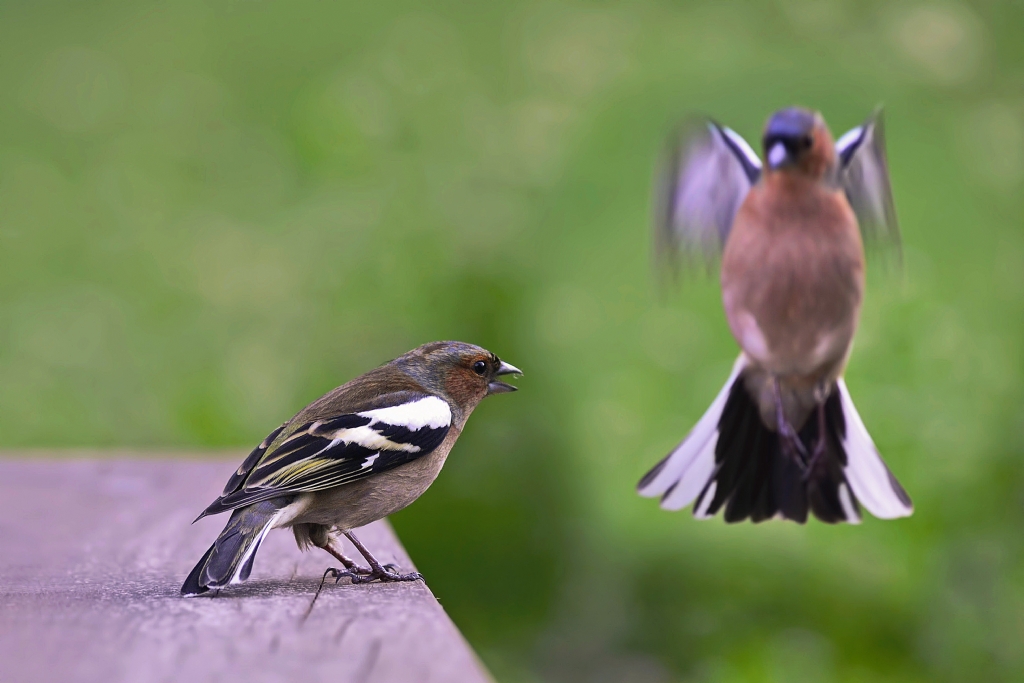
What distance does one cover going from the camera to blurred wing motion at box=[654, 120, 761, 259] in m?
1.36

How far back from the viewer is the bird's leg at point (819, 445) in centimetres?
133

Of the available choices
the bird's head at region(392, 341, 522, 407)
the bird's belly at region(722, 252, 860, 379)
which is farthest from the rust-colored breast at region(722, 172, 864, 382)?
the bird's head at region(392, 341, 522, 407)

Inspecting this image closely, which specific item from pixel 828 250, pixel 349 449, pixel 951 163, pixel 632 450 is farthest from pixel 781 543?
pixel 828 250

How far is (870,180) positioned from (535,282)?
2690 millimetres

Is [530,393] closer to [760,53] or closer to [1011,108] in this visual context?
[760,53]

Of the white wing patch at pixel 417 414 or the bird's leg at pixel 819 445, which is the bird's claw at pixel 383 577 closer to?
the white wing patch at pixel 417 414

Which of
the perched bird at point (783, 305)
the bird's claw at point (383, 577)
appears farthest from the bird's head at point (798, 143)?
the bird's claw at point (383, 577)

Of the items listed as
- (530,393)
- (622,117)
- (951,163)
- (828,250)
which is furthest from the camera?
(622,117)

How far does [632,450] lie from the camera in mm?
3535

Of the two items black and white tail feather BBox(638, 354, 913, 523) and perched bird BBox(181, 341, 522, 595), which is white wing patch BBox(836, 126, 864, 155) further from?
perched bird BBox(181, 341, 522, 595)

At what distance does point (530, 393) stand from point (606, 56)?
4.99 ft

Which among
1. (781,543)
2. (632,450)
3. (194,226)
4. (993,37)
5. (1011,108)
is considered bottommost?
(781,543)

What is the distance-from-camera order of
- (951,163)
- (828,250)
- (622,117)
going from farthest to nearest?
1. (622,117)
2. (951,163)
3. (828,250)

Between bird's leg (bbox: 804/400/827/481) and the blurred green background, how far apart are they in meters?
1.33
